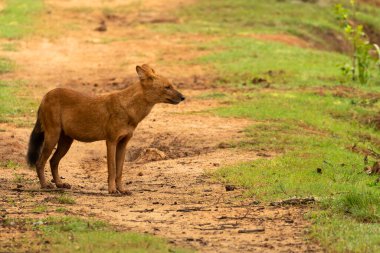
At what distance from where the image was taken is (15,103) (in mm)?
16609

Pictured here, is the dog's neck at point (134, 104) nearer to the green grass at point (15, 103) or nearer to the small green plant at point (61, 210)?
the small green plant at point (61, 210)

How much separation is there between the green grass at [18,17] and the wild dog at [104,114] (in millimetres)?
13539

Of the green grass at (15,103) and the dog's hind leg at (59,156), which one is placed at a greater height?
the dog's hind leg at (59,156)

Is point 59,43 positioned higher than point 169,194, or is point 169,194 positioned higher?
point 169,194

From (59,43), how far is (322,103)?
339 inches

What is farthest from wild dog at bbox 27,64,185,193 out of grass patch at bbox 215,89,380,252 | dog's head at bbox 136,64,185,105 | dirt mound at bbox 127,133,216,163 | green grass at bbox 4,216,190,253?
green grass at bbox 4,216,190,253

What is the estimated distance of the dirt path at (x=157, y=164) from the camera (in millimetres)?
8453

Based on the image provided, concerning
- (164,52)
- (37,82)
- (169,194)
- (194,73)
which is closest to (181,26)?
(164,52)

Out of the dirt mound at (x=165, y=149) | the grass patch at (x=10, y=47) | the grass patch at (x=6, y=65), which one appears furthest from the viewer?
the grass patch at (x=10, y=47)

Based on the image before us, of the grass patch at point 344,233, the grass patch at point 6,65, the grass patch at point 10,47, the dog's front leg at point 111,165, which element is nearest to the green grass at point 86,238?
the grass patch at point 344,233

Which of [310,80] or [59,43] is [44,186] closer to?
[310,80]

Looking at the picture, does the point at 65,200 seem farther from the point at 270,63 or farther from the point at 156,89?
the point at 270,63

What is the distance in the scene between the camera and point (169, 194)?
10414mm

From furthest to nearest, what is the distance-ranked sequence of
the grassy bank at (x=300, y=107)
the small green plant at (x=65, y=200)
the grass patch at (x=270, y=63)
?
1. the grass patch at (x=270, y=63)
2. the small green plant at (x=65, y=200)
3. the grassy bank at (x=300, y=107)
